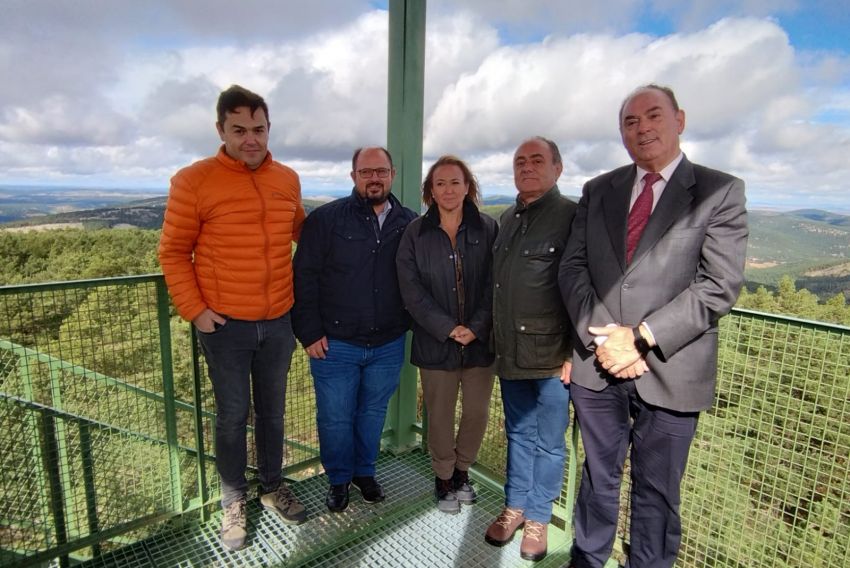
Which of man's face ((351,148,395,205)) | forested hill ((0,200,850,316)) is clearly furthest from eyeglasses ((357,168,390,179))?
forested hill ((0,200,850,316))

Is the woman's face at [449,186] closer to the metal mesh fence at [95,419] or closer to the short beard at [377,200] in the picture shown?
the short beard at [377,200]

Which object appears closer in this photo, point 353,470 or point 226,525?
point 226,525

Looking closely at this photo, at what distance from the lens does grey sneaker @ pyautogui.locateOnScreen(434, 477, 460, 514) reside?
8.05 ft

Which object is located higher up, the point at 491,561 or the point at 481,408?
the point at 481,408

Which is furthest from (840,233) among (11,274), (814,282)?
(11,274)

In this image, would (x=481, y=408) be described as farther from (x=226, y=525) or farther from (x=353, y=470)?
(x=226, y=525)

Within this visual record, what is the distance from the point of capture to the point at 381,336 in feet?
7.68

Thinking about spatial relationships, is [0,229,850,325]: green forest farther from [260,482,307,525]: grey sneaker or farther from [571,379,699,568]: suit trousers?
[571,379,699,568]: suit trousers

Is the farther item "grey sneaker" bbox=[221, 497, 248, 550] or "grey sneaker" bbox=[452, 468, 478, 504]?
"grey sneaker" bbox=[452, 468, 478, 504]

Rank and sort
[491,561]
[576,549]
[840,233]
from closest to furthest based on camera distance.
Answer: [576,549], [491,561], [840,233]

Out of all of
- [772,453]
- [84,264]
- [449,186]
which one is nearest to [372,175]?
[449,186]

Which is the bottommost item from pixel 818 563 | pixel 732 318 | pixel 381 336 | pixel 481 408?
pixel 818 563

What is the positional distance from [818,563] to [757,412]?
1017 millimetres

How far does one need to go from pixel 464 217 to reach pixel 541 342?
705mm
